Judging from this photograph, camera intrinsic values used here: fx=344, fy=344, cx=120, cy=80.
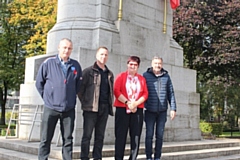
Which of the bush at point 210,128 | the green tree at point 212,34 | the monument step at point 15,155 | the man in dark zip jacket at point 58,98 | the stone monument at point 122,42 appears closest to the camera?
the man in dark zip jacket at point 58,98

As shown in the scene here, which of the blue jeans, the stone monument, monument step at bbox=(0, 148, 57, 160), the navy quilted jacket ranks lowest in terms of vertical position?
monument step at bbox=(0, 148, 57, 160)

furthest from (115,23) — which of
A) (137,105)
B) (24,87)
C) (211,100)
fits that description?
(211,100)

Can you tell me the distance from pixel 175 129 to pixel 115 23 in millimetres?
3260

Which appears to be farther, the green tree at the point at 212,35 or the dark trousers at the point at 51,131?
the green tree at the point at 212,35

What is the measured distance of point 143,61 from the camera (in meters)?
8.90

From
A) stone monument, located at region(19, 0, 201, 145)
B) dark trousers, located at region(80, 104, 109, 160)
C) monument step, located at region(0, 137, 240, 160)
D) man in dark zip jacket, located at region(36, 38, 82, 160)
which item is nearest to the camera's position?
man in dark zip jacket, located at region(36, 38, 82, 160)

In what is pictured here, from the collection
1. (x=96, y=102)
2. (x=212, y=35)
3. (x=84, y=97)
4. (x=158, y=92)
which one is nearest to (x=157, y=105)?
(x=158, y=92)

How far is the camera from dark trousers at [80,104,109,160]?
5.34 metres

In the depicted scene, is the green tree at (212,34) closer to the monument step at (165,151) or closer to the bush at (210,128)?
the bush at (210,128)

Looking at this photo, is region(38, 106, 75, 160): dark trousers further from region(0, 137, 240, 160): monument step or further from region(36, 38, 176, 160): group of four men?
region(0, 137, 240, 160): monument step

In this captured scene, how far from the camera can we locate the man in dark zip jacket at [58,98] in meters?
4.79

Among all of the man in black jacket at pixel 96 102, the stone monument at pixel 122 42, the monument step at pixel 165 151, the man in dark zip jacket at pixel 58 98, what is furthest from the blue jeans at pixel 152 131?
the stone monument at pixel 122 42

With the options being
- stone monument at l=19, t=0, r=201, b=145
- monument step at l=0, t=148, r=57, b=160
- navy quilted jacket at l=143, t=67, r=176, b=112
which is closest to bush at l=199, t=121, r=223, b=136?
stone monument at l=19, t=0, r=201, b=145

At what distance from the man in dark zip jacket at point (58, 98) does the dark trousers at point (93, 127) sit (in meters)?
0.51
